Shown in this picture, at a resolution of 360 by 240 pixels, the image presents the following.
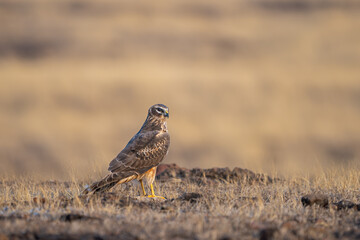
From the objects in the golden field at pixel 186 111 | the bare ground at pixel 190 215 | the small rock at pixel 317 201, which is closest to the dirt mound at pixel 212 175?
the golden field at pixel 186 111

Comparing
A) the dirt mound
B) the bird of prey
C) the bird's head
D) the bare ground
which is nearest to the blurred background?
the dirt mound

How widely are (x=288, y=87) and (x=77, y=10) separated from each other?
28.5m

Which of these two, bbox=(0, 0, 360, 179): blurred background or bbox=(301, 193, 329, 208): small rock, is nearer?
bbox=(301, 193, 329, 208): small rock

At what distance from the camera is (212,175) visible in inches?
503

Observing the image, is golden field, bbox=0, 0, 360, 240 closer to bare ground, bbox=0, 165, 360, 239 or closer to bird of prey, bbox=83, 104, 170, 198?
bare ground, bbox=0, 165, 360, 239

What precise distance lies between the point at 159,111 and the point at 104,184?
205 centimetres

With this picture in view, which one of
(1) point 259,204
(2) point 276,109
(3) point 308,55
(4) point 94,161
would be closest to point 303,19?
(3) point 308,55

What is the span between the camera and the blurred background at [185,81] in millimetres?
26438

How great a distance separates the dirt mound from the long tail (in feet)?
8.15

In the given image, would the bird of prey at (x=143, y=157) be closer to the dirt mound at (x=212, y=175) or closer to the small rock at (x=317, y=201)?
the dirt mound at (x=212, y=175)

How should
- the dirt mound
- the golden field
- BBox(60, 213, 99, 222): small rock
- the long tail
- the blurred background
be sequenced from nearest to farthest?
BBox(60, 213, 99, 222): small rock → the golden field → the long tail → the dirt mound → the blurred background

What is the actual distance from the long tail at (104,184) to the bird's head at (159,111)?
1.49m

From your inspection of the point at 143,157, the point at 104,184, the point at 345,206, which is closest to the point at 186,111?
the point at 143,157

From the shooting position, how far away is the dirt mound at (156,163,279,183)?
1236 cm
